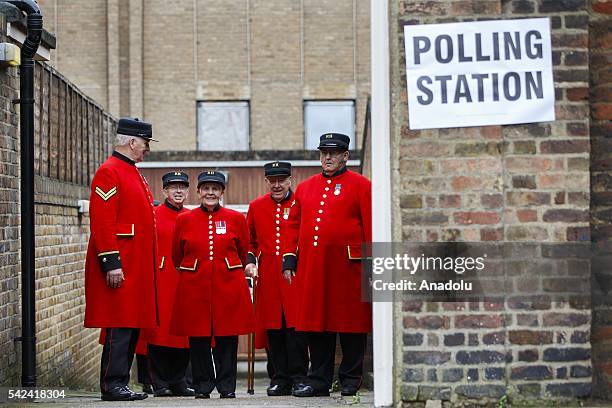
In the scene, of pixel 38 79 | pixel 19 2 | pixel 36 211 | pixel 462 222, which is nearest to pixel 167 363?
pixel 36 211

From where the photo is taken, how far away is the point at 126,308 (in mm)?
8297

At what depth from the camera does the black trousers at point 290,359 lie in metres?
9.43

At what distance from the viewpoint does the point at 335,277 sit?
8766mm

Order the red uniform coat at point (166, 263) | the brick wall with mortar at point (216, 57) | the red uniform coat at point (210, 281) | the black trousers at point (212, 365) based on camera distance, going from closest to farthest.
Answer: the black trousers at point (212, 365) → the red uniform coat at point (210, 281) → the red uniform coat at point (166, 263) → the brick wall with mortar at point (216, 57)

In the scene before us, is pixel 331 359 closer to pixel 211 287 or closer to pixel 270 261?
pixel 211 287

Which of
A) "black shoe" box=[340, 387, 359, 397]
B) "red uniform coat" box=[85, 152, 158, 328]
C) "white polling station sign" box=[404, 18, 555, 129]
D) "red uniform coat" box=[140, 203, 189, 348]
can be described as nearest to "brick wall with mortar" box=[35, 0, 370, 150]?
"red uniform coat" box=[140, 203, 189, 348]

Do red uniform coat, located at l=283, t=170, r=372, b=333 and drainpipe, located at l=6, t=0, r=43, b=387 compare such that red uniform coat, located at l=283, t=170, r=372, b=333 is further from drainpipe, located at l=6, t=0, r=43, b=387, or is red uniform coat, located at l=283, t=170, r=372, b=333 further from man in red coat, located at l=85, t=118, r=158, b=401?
drainpipe, located at l=6, t=0, r=43, b=387

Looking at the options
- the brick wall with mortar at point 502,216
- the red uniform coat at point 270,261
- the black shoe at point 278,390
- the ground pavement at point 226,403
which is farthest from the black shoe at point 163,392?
the brick wall with mortar at point 502,216

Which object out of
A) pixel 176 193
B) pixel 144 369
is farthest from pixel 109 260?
pixel 144 369

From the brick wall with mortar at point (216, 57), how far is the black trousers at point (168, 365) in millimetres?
13651

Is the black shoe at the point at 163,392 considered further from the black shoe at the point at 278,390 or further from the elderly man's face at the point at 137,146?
the elderly man's face at the point at 137,146

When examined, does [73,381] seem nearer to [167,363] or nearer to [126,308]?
[167,363]

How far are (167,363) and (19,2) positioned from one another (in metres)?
3.56

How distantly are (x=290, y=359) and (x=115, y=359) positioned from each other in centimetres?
174
